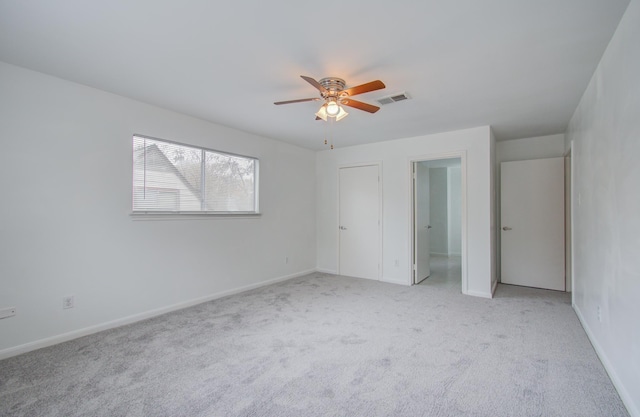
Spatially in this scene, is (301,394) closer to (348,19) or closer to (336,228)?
(348,19)

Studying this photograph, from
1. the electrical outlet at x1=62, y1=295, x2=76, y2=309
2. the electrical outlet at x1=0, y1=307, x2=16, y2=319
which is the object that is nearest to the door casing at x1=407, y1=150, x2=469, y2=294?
the electrical outlet at x1=62, y1=295, x2=76, y2=309

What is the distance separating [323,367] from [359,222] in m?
3.31

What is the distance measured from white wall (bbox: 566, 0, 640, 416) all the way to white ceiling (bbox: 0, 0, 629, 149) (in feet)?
0.84

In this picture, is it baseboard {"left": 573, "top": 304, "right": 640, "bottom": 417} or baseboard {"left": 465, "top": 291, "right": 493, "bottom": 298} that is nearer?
baseboard {"left": 573, "top": 304, "right": 640, "bottom": 417}

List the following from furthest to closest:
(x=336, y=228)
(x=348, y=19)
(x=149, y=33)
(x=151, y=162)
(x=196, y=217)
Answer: (x=336, y=228), (x=196, y=217), (x=151, y=162), (x=149, y=33), (x=348, y=19)

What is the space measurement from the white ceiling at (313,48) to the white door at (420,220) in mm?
1703

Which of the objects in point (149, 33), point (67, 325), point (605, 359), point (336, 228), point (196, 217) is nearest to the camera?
point (149, 33)

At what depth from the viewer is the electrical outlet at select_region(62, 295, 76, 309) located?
2.75 meters

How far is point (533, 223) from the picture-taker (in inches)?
185

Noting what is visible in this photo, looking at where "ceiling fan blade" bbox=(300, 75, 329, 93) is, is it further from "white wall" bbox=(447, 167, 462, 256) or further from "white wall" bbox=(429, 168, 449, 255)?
"white wall" bbox=(447, 167, 462, 256)

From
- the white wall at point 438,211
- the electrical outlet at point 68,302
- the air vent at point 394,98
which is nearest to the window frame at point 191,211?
the electrical outlet at point 68,302

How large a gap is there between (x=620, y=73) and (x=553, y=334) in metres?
2.32

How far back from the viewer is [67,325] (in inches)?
109

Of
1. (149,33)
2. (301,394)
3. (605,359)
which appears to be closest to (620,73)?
(605,359)
